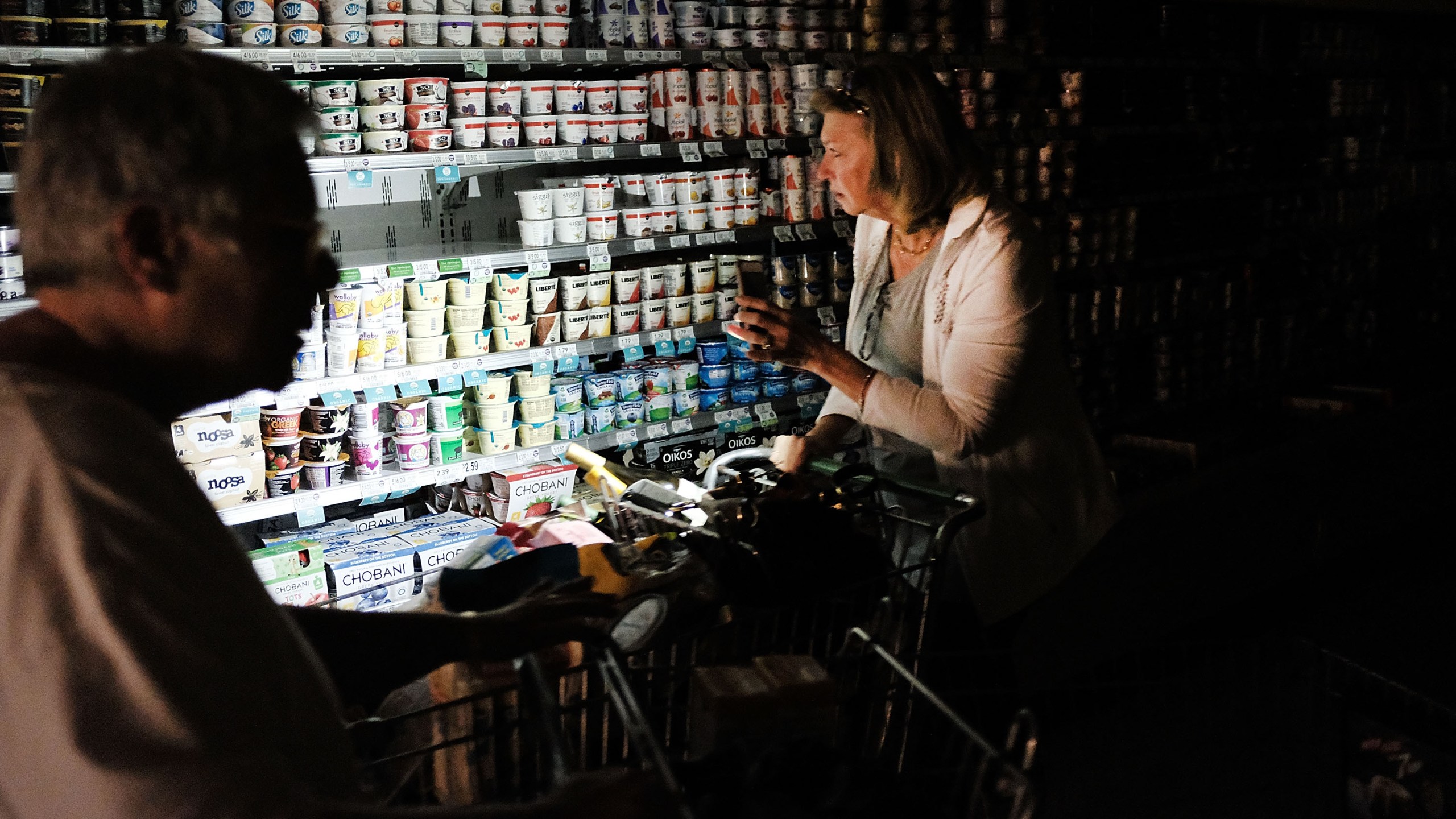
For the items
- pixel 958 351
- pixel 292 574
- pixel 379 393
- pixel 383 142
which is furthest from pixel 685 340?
pixel 958 351

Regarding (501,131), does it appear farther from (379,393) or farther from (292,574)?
(292,574)

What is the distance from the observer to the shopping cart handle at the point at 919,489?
187 cm

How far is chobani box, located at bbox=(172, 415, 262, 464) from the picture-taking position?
108 inches

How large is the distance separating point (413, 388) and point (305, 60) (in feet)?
3.01

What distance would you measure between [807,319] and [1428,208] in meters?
4.37

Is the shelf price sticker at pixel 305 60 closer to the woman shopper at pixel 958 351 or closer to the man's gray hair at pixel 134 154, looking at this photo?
the woman shopper at pixel 958 351

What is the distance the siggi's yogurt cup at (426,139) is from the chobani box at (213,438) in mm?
853

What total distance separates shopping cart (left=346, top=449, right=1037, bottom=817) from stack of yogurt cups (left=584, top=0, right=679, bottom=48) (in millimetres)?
1697

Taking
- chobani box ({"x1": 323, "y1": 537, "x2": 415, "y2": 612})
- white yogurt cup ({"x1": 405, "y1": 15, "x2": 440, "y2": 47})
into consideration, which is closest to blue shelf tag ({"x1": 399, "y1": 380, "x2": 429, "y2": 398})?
chobani box ({"x1": 323, "y1": 537, "x2": 415, "y2": 612})

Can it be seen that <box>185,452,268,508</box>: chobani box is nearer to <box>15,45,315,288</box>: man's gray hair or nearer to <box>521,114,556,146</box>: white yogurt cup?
<box>521,114,556,146</box>: white yogurt cup

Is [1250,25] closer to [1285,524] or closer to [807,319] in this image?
[1285,524]

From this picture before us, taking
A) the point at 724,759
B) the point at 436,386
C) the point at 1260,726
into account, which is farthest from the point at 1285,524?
the point at 724,759

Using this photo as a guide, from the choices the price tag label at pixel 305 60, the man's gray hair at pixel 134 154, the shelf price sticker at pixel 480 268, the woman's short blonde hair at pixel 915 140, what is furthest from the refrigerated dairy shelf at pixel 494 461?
the man's gray hair at pixel 134 154

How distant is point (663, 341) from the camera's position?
3.58 meters
